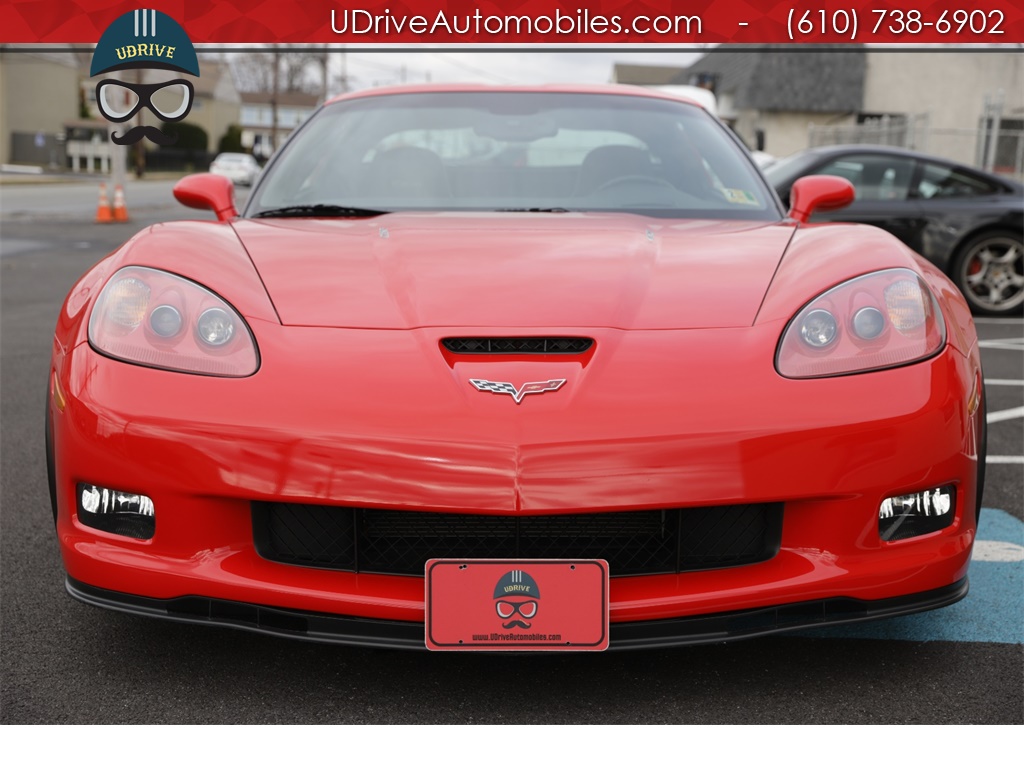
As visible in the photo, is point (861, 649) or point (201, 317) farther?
point (861, 649)

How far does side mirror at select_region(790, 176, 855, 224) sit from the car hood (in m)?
0.54

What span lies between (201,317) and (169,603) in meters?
0.56

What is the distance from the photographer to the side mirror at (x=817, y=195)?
3.33 meters

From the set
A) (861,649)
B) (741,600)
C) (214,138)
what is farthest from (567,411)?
(214,138)

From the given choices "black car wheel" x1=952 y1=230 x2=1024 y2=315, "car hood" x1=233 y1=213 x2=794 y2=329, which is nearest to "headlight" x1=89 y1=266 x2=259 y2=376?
"car hood" x1=233 y1=213 x2=794 y2=329

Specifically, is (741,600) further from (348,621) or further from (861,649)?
(348,621)

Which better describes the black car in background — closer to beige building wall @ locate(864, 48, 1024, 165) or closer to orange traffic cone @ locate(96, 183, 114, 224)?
orange traffic cone @ locate(96, 183, 114, 224)

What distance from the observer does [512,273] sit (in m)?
2.36

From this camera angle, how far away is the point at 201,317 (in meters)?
2.21

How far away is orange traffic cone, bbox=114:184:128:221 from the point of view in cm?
1981

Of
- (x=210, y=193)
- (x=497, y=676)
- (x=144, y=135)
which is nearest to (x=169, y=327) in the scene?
(x=497, y=676)

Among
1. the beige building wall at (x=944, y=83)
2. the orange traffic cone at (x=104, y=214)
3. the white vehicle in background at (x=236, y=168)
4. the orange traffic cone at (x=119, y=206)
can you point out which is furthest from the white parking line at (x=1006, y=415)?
the white vehicle in background at (x=236, y=168)

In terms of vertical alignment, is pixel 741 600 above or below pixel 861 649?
above
